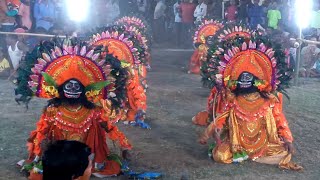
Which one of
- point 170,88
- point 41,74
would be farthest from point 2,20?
point 41,74

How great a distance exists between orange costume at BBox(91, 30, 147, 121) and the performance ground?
0.38 meters

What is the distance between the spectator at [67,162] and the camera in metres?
3.78

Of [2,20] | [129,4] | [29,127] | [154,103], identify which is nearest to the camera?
[29,127]

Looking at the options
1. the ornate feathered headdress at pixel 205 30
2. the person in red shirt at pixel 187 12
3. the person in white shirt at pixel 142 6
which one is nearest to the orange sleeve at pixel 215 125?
the ornate feathered headdress at pixel 205 30

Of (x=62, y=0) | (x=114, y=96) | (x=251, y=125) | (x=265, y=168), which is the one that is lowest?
(x=265, y=168)

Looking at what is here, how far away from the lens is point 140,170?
7043mm

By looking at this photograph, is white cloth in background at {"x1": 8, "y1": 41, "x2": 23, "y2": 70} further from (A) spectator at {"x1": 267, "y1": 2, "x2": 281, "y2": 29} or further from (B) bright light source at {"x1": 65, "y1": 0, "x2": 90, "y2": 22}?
(A) spectator at {"x1": 267, "y1": 2, "x2": 281, "y2": 29}

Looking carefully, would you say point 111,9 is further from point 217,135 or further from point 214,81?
point 217,135

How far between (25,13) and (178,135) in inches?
321

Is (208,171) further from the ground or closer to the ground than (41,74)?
closer to the ground

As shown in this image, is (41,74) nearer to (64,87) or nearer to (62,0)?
(64,87)

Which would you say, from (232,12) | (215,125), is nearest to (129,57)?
(215,125)

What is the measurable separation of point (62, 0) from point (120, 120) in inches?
322

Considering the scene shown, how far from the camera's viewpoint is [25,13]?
15258 mm
